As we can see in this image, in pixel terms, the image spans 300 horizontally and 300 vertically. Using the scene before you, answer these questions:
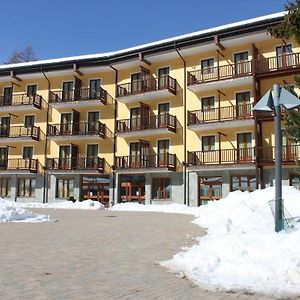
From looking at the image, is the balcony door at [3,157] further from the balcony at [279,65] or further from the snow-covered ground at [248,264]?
the snow-covered ground at [248,264]

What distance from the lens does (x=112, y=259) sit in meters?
8.07

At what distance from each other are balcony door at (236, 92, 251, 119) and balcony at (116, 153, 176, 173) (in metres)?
6.09

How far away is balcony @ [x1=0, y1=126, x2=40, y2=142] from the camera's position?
1511 inches

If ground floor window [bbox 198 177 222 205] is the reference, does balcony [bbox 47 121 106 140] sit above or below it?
above

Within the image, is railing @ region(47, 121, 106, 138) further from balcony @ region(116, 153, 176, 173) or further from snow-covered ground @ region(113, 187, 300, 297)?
snow-covered ground @ region(113, 187, 300, 297)

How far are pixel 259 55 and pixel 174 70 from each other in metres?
7.03

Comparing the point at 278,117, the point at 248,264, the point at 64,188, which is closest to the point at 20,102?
the point at 64,188

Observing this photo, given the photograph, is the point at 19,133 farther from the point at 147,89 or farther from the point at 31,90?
the point at 147,89

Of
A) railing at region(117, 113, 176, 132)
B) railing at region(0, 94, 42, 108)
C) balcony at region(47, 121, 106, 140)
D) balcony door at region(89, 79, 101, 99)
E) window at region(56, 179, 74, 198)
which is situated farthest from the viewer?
railing at region(0, 94, 42, 108)

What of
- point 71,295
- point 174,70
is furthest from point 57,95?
point 71,295

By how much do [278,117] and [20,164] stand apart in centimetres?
3309

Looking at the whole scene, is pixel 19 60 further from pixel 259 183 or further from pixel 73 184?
pixel 259 183

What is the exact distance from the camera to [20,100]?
39906mm

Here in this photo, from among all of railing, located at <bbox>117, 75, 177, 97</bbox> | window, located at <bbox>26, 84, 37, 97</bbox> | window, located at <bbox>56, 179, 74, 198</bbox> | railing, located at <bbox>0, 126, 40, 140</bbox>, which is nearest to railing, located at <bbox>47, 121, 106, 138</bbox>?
railing, located at <bbox>0, 126, 40, 140</bbox>
